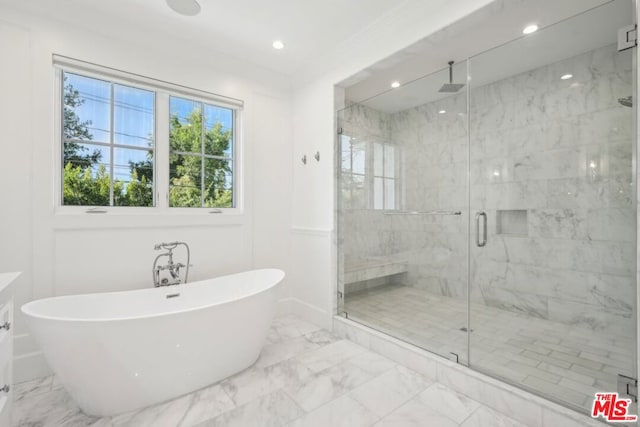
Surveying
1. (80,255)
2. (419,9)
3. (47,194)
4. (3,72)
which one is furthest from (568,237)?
(3,72)

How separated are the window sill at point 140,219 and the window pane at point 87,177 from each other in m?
0.11

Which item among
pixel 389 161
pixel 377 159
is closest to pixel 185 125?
pixel 377 159

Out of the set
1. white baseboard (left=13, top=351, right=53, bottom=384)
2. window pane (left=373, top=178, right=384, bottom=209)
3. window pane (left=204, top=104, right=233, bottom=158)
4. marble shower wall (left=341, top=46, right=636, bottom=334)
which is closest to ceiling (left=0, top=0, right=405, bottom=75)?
window pane (left=204, top=104, right=233, bottom=158)

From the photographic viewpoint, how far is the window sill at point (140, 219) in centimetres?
220

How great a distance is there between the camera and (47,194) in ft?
6.91

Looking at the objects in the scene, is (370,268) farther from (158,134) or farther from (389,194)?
(158,134)

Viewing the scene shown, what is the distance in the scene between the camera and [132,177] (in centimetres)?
255

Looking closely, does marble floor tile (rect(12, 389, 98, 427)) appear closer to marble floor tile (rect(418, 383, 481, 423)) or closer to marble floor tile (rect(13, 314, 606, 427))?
marble floor tile (rect(13, 314, 606, 427))

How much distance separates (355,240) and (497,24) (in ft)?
6.90

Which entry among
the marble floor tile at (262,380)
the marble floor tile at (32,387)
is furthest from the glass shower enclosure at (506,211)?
the marble floor tile at (32,387)

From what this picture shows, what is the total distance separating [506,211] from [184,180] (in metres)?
3.04

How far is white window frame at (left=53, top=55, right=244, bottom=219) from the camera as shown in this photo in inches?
86.9

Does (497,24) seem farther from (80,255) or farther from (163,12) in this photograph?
(80,255)

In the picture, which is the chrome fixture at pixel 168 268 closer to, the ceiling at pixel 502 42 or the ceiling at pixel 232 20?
the ceiling at pixel 232 20
